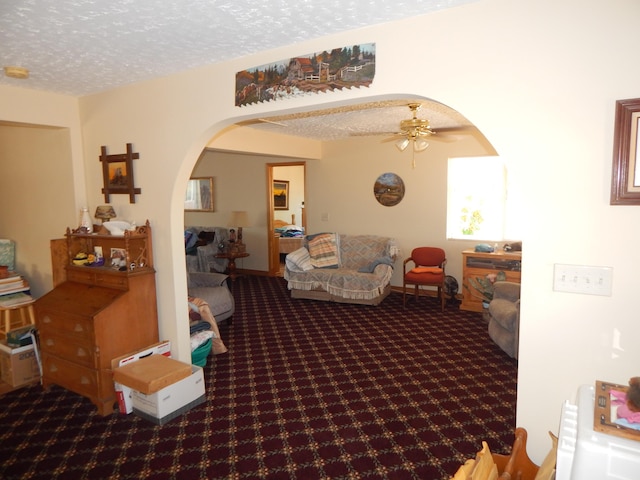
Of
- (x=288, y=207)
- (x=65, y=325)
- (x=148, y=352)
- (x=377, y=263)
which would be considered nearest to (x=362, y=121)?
(x=377, y=263)

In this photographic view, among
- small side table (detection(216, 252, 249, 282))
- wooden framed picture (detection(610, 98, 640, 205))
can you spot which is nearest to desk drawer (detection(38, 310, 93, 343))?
wooden framed picture (detection(610, 98, 640, 205))

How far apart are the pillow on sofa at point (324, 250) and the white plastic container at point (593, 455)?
502 cm

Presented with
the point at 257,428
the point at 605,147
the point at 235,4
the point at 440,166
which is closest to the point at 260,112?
the point at 235,4

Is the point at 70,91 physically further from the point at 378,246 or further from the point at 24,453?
the point at 378,246

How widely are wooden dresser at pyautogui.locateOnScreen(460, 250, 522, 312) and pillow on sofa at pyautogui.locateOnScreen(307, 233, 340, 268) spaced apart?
199 centimetres

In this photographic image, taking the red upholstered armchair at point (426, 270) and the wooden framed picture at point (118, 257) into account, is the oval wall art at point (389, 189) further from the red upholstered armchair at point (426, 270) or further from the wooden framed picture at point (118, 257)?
the wooden framed picture at point (118, 257)

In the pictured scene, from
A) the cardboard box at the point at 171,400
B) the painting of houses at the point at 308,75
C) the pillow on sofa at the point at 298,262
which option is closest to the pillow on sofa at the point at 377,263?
the pillow on sofa at the point at 298,262

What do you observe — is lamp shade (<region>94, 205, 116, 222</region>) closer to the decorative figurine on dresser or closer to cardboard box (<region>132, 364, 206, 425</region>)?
the decorative figurine on dresser

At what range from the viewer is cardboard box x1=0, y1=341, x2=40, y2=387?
336 centimetres

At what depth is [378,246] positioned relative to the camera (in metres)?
6.35

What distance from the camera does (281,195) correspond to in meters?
10.6

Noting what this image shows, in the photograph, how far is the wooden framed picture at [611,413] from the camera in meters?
1.26

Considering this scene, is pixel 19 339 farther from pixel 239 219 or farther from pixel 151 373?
pixel 239 219

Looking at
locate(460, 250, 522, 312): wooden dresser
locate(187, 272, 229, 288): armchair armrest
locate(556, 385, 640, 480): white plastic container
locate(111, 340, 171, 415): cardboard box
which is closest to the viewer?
locate(556, 385, 640, 480): white plastic container
